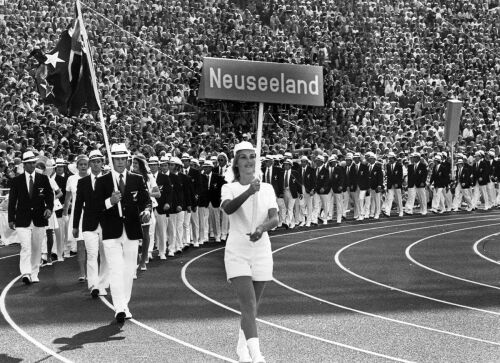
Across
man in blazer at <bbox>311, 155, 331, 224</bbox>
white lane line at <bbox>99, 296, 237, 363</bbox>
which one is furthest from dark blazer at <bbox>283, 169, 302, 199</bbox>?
white lane line at <bbox>99, 296, 237, 363</bbox>

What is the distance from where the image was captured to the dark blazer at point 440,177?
3147 centimetres

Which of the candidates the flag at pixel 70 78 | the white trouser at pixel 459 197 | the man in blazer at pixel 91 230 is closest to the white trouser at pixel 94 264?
the man in blazer at pixel 91 230

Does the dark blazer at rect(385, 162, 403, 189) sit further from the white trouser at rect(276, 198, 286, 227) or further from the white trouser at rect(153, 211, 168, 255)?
the white trouser at rect(153, 211, 168, 255)

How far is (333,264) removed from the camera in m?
17.4

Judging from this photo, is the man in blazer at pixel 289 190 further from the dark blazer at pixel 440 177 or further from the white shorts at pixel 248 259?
the white shorts at pixel 248 259

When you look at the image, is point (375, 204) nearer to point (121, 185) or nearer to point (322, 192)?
point (322, 192)

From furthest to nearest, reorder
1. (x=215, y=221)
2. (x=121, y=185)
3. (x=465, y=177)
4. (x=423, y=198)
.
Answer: (x=465, y=177), (x=423, y=198), (x=215, y=221), (x=121, y=185)

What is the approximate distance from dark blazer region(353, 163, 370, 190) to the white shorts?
2120 centimetres

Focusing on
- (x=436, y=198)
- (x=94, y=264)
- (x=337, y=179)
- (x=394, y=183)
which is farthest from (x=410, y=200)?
(x=94, y=264)

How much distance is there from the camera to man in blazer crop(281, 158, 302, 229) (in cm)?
2680

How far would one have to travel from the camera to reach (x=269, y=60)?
35.5 m

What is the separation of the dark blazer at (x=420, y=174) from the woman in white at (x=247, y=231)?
902 inches

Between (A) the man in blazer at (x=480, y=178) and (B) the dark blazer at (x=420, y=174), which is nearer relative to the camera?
(B) the dark blazer at (x=420, y=174)

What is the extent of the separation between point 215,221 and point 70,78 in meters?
11.2
